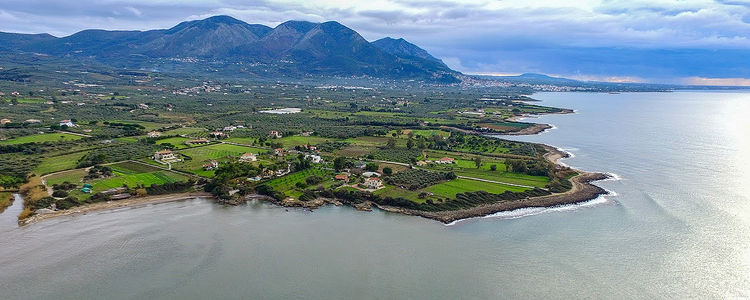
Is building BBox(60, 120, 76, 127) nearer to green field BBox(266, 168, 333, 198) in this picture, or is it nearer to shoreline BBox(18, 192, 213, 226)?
shoreline BBox(18, 192, 213, 226)

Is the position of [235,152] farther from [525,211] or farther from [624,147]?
[624,147]

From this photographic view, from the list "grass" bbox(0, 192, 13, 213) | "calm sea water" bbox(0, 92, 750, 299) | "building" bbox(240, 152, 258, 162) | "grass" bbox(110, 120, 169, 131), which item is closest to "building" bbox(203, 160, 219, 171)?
"building" bbox(240, 152, 258, 162)

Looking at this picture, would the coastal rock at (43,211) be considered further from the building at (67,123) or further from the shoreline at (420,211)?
the building at (67,123)

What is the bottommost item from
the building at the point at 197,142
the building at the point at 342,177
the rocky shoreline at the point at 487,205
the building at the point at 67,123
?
the rocky shoreline at the point at 487,205

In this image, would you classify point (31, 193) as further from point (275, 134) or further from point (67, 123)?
point (67, 123)

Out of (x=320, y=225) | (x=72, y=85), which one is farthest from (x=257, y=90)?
(x=320, y=225)

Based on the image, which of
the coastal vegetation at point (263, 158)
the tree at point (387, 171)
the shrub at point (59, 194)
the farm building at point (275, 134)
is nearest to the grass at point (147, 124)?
the coastal vegetation at point (263, 158)
